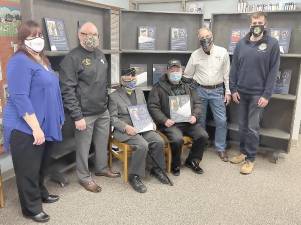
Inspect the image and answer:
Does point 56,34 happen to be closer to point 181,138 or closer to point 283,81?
point 181,138

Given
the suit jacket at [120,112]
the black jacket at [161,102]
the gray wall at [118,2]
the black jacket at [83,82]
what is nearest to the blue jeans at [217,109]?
the black jacket at [161,102]

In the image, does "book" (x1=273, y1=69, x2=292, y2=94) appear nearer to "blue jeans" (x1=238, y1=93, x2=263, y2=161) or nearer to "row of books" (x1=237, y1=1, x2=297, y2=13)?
"blue jeans" (x1=238, y1=93, x2=263, y2=161)

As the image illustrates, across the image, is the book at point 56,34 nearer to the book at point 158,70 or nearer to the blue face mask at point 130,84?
the blue face mask at point 130,84

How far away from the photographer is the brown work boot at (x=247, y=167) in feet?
10.2

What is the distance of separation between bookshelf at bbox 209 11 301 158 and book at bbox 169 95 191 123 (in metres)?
0.77

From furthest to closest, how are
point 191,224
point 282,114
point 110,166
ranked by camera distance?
point 282,114 → point 110,166 → point 191,224

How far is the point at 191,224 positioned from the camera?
7.34 ft

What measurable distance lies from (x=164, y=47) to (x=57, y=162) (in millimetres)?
1878

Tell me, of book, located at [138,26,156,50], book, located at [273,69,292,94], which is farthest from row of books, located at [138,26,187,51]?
book, located at [273,69,292,94]

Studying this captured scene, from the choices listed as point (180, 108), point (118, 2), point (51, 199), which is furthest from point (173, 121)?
point (118, 2)

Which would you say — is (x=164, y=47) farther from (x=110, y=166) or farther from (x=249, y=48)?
(x=110, y=166)

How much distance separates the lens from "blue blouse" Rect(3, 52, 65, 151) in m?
1.90

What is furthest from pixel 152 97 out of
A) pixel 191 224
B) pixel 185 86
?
pixel 191 224

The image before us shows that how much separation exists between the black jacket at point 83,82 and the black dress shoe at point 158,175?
0.83 m
